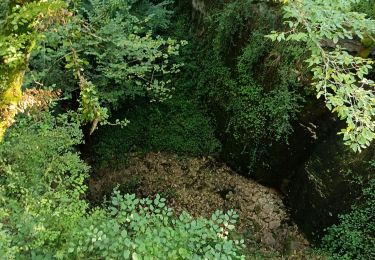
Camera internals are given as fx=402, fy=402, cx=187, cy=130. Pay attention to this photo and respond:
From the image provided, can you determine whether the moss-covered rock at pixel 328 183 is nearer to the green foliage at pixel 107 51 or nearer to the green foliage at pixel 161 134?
the green foliage at pixel 161 134

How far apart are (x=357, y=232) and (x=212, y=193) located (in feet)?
8.60

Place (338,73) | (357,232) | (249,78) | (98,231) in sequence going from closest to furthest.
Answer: (98,231) → (338,73) → (357,232) → (249,78)

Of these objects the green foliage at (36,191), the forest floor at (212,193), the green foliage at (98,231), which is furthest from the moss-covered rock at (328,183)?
the green foliage at (36,191)

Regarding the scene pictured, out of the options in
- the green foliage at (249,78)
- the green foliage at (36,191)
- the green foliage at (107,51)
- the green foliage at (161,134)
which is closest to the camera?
the green foliage at (36,191)

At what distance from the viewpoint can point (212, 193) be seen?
760 centimetres

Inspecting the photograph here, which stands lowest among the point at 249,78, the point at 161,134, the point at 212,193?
the point at 212,193

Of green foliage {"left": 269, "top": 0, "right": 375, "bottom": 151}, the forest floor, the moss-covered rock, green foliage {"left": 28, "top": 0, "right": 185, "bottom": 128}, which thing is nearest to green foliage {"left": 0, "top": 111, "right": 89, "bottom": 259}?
green foliage {"left": 28, "top": 0, "right": 185, "bottom": 128}

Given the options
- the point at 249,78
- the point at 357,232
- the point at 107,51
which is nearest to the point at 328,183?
the point at 357,232

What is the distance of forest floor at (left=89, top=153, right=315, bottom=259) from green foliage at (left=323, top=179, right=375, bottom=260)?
495 mm

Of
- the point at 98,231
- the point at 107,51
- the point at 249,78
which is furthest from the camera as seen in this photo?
the point at 249,78

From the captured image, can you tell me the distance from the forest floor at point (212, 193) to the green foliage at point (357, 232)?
495 millimetres

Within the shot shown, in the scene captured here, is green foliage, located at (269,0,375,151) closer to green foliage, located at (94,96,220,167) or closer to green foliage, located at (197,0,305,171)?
green foliage, located at (197,0,305,171)

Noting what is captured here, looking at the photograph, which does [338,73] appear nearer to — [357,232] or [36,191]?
[36,191]

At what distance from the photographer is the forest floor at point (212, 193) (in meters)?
6.82
